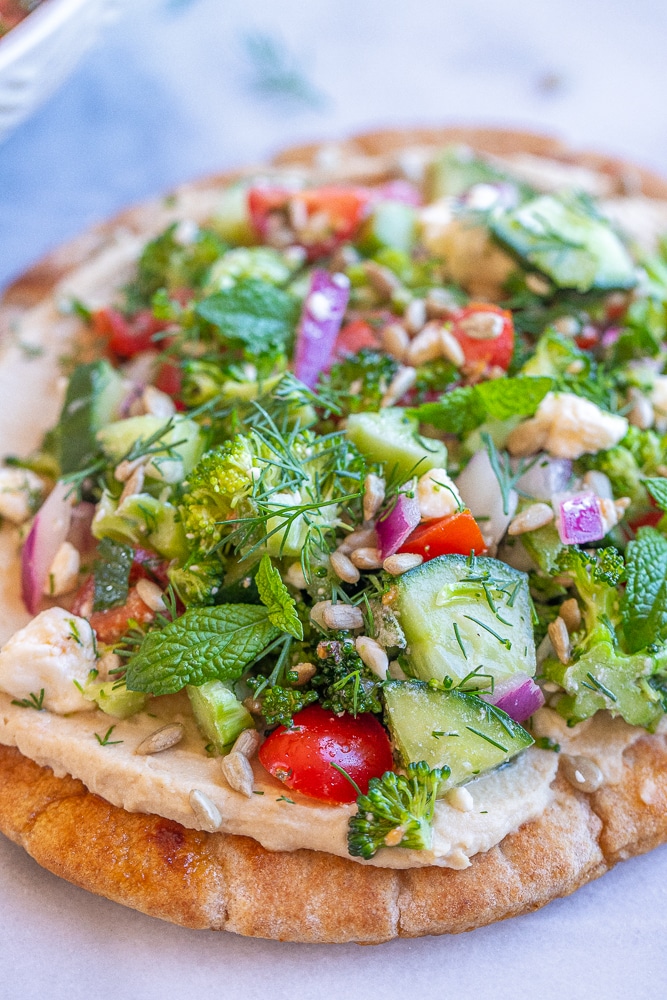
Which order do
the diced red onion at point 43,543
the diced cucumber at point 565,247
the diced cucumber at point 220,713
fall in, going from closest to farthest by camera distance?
1. the diced cucumber at point 220,713
2. the diced red onion at point 43,543
3. the diced cucumber at point 565,247

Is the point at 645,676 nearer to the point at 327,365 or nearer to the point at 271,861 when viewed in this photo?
the point at 271,861

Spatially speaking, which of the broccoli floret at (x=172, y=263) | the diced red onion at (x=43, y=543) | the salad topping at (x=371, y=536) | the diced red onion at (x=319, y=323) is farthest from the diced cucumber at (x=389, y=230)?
the diced red onion at (x=43, y=543)

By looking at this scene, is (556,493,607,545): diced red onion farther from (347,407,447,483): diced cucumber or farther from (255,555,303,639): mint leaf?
(255,555,303,639): mint leaf

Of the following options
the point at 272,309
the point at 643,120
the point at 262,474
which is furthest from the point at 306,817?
the point at 643,120

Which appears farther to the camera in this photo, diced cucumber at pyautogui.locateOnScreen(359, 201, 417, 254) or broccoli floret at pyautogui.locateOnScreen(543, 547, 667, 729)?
diced cucumber at pyautogui.locateOnScreen(359, 201, 417, 254)

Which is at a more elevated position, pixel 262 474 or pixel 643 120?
pixel 262 474

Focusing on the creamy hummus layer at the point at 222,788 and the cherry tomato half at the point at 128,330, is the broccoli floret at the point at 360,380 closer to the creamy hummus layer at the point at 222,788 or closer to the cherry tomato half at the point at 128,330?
the cherry tomato half at the point at 128,330

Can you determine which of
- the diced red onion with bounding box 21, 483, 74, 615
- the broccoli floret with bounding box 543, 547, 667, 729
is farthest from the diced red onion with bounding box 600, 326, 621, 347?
the diced red onion with bounding box 21, 483, 74, 615
